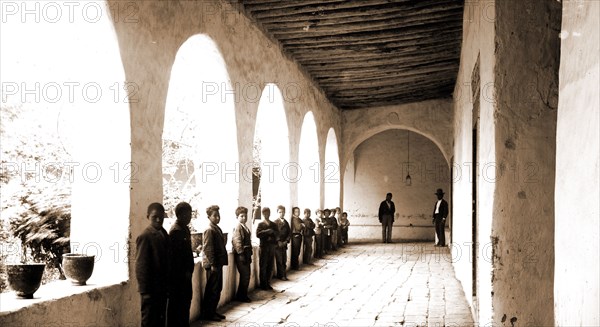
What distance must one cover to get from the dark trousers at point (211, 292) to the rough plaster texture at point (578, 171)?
209 inches

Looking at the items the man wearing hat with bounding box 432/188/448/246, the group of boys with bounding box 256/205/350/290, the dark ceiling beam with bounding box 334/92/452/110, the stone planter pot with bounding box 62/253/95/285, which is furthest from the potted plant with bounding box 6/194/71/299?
the man wearing hat with bounding box 432/188/448/246

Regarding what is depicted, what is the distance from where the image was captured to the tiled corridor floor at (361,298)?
6980mm

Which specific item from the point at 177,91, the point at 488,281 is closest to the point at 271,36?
the point at 177,91

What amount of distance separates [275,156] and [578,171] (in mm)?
9941

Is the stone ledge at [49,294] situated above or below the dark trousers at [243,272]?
above

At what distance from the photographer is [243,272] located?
8.03 metres

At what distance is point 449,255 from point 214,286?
9008 millimetres

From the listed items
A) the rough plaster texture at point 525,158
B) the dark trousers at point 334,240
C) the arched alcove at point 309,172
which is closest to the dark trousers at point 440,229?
the dark trousers at point 334,240

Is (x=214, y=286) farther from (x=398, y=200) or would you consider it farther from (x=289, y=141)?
(x=398, y=200)

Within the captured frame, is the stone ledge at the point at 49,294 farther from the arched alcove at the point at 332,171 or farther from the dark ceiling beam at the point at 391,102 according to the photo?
the dark ceiling beam at the point at 391,102

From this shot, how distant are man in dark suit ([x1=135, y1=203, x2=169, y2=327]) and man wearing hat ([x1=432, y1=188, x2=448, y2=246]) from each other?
12.7m

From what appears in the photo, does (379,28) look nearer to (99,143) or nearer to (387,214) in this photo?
(99,143)

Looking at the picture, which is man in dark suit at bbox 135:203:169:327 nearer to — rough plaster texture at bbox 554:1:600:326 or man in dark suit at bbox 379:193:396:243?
rough plaster texture at bbox 554:1:600:326

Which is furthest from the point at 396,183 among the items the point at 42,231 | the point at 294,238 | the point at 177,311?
the point at 177,311
